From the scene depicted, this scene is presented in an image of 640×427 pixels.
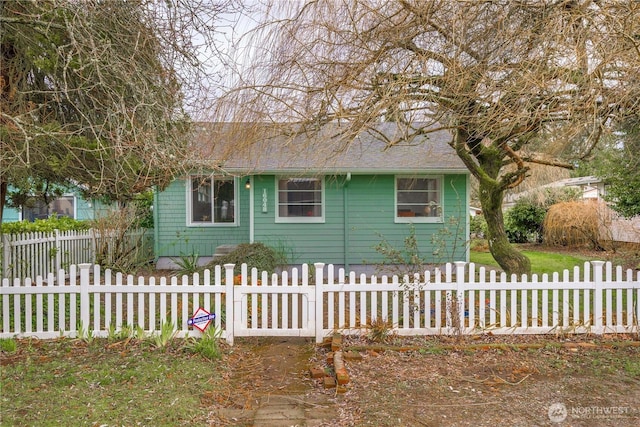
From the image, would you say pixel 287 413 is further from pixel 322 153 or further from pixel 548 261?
pixel 548 261

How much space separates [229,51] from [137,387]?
3843 millimetres

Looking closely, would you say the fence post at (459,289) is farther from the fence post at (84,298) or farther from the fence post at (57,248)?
the fence post at (57,248)

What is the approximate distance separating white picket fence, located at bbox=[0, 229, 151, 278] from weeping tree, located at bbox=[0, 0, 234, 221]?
3.83 m

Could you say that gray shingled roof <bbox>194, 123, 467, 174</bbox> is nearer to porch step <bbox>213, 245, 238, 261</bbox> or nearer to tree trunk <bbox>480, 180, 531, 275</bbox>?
tree trunk <bbox>480, 180, 531, 275</bbox>

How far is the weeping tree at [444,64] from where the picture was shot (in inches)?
182

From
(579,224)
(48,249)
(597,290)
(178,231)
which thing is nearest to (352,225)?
(178,231)

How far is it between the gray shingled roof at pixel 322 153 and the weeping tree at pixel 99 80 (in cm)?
112

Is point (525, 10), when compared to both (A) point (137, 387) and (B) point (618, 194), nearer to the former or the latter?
(A) point (137, 387)

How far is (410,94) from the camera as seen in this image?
5227 millimetres

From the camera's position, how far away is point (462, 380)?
3934mm

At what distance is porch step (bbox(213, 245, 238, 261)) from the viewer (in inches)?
384

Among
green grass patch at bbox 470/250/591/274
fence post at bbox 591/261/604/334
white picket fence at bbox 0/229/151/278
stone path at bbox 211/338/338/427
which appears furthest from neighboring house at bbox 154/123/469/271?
stone path at bbox 211/338/338/427

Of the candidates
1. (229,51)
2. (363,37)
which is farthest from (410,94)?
(229,51)

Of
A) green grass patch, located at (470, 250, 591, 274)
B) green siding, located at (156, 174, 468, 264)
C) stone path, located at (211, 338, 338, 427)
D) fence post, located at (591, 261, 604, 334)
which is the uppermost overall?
green siding, located at (156, 174, 468, 264)
